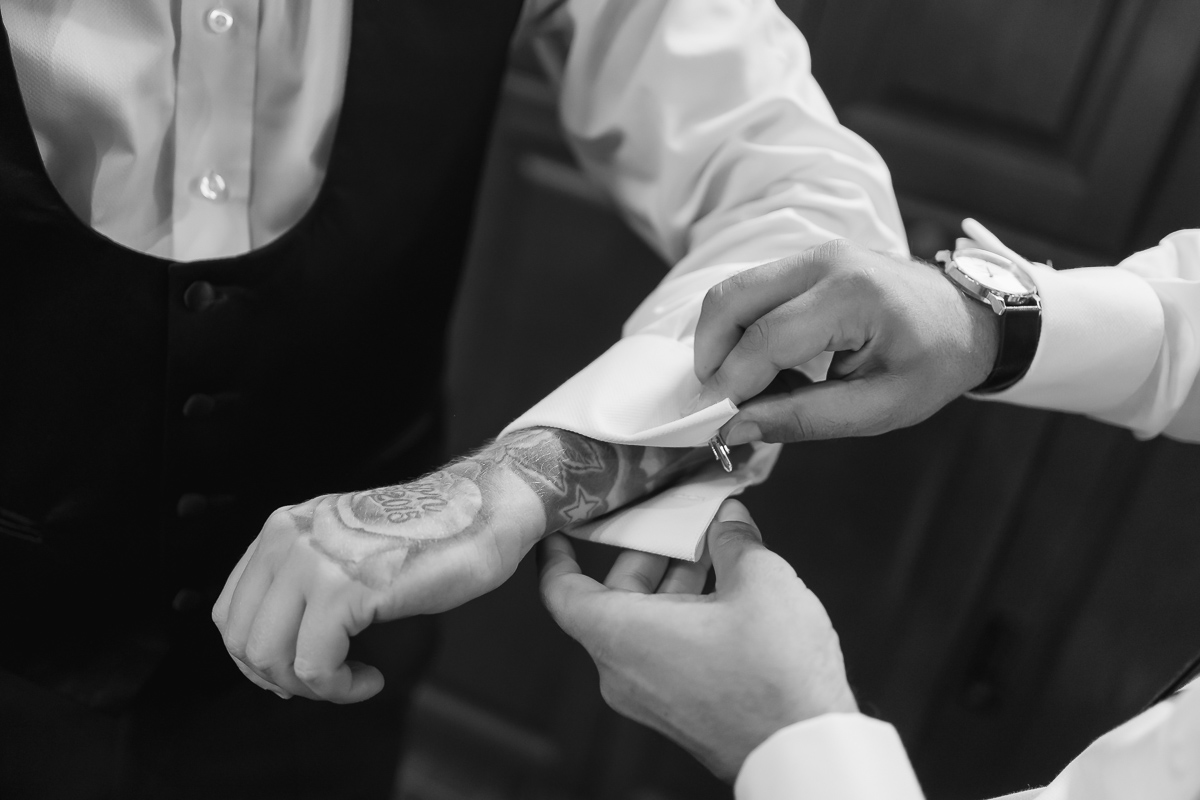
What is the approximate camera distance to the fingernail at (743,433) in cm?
77

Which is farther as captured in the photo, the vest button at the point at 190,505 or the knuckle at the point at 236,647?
the vest button at the point at 190,505

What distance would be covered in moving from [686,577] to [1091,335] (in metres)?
0.46

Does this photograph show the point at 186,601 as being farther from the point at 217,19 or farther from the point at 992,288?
the point at 992,288

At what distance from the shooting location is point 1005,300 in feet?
2.77

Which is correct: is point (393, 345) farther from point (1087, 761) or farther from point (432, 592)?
point (1087, 761)

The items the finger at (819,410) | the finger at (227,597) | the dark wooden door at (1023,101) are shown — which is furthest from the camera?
the dark wooden door at (1023,101)

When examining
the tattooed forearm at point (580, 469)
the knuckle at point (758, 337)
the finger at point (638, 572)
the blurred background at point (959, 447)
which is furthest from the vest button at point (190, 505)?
the blurred background at point (959, 447)

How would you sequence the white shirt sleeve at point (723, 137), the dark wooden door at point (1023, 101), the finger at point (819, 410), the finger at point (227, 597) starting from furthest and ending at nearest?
the dark wooden door at point (1023, 101) < the white shirt sleeve at point (723, 137) < the finger at point (819, 410) < the finger at point (227, 597)

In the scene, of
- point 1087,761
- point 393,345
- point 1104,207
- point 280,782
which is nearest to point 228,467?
point 393,345

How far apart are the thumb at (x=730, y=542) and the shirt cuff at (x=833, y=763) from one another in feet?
0.38

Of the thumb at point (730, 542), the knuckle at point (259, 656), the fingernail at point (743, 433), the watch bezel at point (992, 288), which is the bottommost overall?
the knuckle at point (259, 656)

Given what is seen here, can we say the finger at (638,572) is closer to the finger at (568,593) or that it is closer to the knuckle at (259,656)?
the finger at (568,593)

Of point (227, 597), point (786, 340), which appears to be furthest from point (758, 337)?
point (227, 597)

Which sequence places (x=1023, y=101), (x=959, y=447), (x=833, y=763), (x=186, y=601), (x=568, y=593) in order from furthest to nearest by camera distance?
(x=959, y=447) → (x=1023, y=101) → (x=186, y=601) → (x=568, y=593) → (x=833, y=763)
